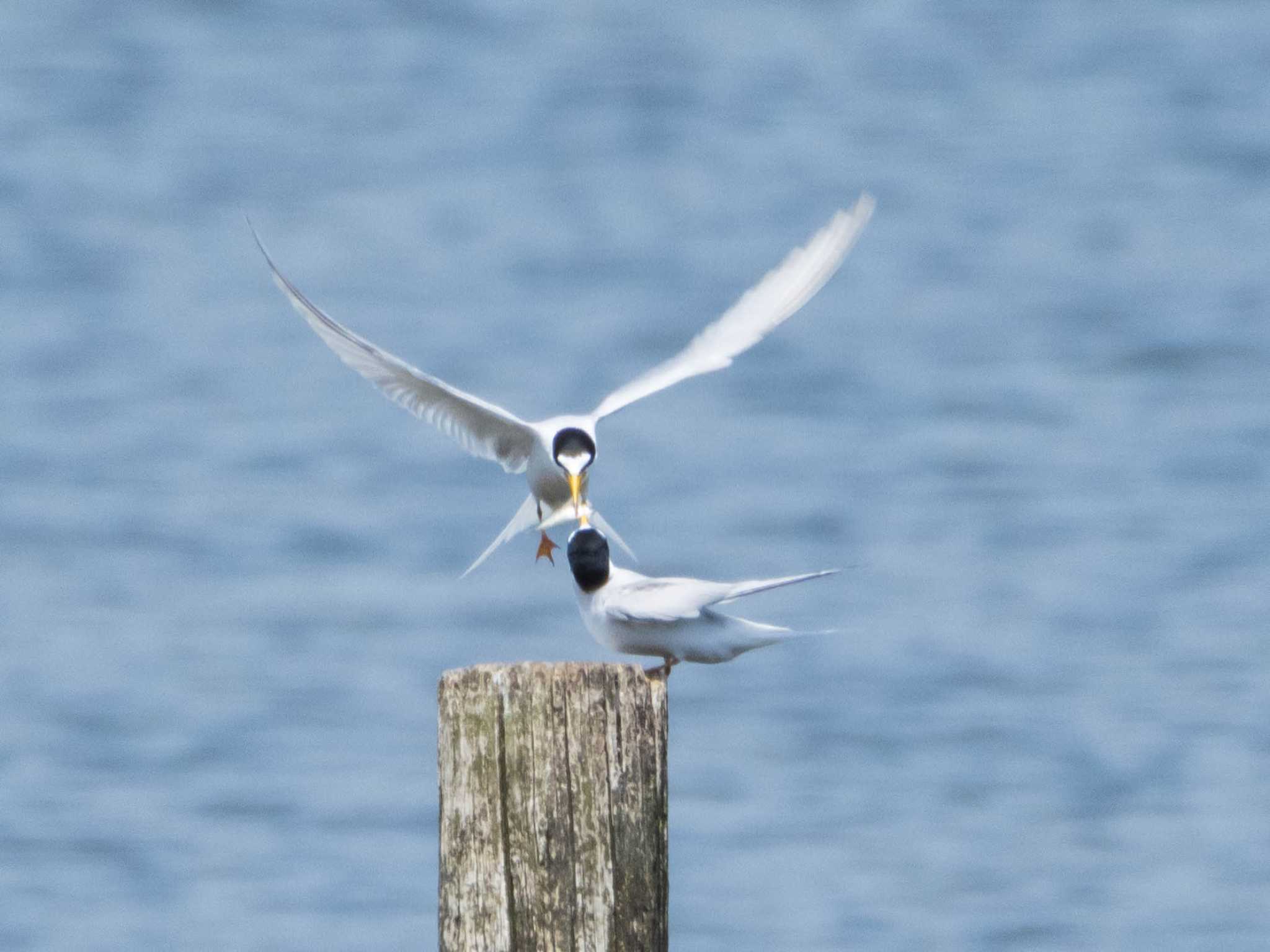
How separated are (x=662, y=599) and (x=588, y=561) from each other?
296mm

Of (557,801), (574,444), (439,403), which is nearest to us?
(557,801)

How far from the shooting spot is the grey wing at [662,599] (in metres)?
4.77

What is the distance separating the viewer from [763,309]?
7.53m

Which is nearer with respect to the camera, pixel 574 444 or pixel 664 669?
pixel 664 669

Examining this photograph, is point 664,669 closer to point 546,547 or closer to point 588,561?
point 588,561

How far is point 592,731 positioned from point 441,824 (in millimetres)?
388

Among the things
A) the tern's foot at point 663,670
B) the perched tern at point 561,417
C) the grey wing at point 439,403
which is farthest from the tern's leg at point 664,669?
the grey wing at point 439,403

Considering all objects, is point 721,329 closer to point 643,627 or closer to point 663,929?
point 643,627

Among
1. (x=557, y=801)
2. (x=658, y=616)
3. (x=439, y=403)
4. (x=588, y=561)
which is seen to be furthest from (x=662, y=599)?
(x=439, y=403)

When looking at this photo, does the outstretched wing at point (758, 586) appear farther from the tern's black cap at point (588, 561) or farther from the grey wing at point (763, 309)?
the grey wing at point (763, 309)

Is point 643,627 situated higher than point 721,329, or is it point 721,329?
point 721,329

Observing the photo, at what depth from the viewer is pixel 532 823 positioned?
3.92 m

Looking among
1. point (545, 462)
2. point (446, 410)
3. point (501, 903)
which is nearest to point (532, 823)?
point (501, 903)

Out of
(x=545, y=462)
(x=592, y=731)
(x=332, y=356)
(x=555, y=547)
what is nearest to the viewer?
(x=592, y=731)
